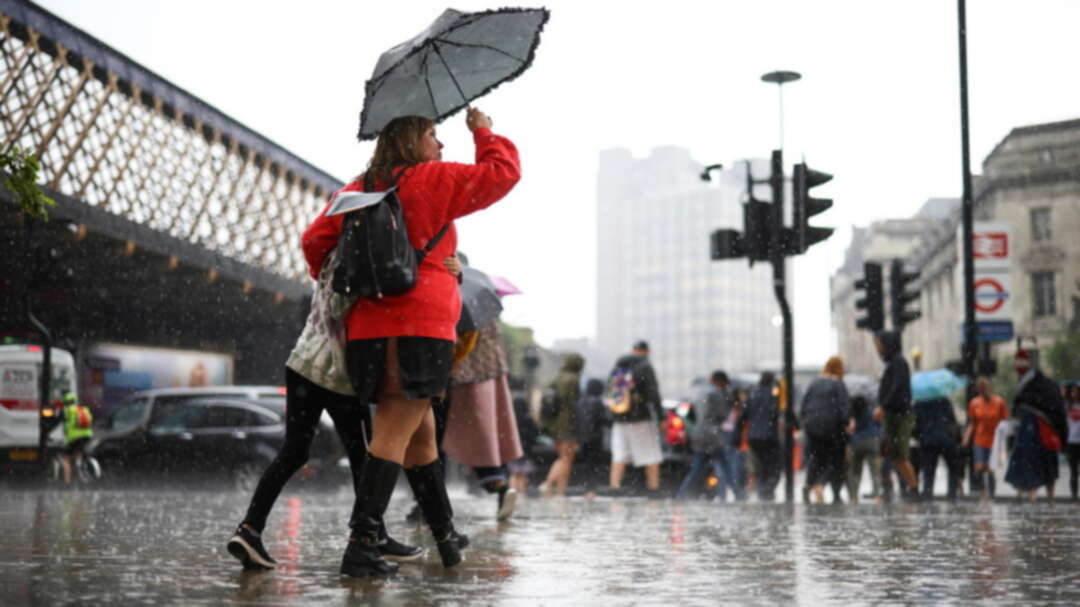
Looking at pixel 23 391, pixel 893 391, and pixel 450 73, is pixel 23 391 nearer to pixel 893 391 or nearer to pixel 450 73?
pixel 893 391

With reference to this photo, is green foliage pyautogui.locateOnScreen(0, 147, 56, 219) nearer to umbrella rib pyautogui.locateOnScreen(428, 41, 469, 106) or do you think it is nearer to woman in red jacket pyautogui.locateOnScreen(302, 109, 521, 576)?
umbrella rib pyautogui.locateOnScreen(428, 41, 469, 106)

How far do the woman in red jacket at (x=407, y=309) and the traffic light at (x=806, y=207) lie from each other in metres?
9.56

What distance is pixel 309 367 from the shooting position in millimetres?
5562

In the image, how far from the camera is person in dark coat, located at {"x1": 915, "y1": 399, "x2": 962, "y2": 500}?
16.1 metres

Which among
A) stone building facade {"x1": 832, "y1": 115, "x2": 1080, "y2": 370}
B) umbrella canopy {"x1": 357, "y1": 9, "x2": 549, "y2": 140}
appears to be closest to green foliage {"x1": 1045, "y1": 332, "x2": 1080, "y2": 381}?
stone building facade {"x1": 832, "y1": 115, "x2": 1080, "y2": 370}

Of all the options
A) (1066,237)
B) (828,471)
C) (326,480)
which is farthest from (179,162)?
(1066,237)

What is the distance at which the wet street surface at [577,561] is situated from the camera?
477cm

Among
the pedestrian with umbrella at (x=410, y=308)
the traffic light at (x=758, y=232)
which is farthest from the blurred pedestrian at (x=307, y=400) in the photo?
the traffic light at (x=758, y=232)

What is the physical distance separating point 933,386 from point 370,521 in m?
12.4

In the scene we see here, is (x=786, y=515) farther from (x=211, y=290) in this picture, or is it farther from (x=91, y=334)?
(x=91, y=334)

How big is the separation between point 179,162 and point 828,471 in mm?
22763

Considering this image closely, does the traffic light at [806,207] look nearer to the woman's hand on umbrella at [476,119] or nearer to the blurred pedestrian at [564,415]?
the blurred pedestrian at [564,415]

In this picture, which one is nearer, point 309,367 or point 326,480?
point 309,367

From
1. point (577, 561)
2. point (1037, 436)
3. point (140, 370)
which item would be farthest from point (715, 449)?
point (140, 370)
